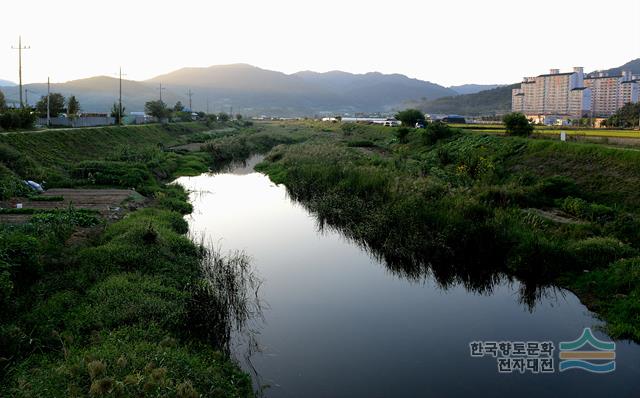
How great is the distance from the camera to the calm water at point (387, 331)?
32.7ft

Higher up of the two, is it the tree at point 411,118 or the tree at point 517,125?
the tree at point 411,118

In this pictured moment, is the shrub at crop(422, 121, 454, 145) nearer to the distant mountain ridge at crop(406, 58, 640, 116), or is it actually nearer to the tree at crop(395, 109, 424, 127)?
the tree at crop(395, 109, 424, 127)

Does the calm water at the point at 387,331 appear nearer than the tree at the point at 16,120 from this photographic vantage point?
Yes

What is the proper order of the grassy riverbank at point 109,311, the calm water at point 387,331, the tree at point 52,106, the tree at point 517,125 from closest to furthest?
1. the grassy riverbank at point 109,311
2. the calm water at point 387,331
3. the tree at point 517,125
4. the tree at point 52,106

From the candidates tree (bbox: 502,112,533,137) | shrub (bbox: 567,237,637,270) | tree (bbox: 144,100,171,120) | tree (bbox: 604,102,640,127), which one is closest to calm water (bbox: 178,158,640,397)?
shrub (bbox: 567,237,637,270)

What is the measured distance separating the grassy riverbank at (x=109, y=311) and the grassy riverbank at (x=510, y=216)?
752 centimetres

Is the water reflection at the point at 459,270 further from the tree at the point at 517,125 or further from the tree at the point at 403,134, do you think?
the tree at the point at 403,134

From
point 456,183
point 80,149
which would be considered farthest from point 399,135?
point 80,149

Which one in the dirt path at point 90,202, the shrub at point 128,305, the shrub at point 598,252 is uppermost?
the dirt path at point 90,202

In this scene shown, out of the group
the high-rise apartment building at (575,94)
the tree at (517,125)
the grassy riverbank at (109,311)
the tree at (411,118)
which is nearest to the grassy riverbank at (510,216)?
the tree at (517,125)

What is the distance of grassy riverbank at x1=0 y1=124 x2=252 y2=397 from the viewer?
26.1ft

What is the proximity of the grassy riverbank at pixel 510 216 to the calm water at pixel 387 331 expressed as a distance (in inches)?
31.8

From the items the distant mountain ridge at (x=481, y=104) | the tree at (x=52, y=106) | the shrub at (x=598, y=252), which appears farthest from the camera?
the distant mountain ridge at (x=481, y=104)

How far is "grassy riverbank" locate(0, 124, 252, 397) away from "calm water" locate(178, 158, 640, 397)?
1.58 m
